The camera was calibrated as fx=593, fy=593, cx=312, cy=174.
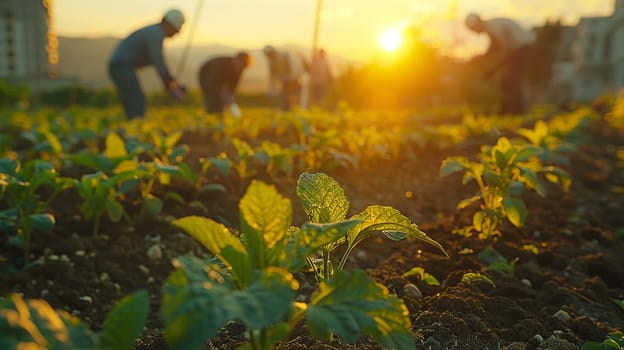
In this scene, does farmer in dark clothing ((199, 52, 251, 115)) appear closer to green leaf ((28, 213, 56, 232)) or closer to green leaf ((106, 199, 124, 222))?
green leaf ((106, 199, 124, 222))

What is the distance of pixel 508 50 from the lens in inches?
428

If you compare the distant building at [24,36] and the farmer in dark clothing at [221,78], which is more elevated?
the distant building at [24,36]

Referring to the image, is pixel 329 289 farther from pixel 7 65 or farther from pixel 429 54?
pixel 429 54

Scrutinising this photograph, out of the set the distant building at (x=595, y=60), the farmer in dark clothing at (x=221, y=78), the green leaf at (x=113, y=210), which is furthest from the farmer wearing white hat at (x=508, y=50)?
the distant building at (x=595, y=60)

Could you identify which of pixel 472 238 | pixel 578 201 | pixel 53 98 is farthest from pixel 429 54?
pixel 472 238

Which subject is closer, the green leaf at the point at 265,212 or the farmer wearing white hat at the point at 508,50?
the green leaf at the point at 265,212

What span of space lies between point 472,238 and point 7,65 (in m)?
23.9

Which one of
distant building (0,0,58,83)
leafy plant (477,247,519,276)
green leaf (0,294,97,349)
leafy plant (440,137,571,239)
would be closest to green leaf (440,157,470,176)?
leafy plant (440,137,571,239)

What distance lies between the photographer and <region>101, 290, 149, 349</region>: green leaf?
98 cm

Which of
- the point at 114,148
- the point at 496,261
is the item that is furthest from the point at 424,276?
the point at 114,148

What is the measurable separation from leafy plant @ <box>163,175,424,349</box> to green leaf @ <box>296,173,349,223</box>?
281 millimetres

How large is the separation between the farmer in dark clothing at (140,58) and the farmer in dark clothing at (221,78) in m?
2.03

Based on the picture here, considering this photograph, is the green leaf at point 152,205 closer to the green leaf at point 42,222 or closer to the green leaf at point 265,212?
the green leaf at point 42,222

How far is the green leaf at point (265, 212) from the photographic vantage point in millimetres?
1118
